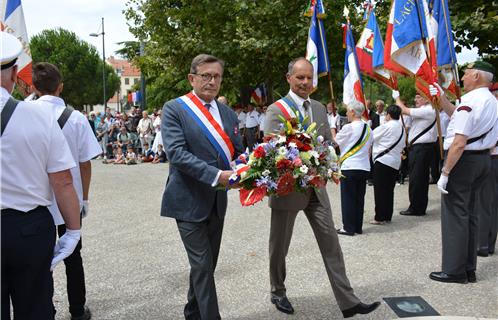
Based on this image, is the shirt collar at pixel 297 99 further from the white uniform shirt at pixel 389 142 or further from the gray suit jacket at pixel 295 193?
the white uniform shirt at pixel 389 142

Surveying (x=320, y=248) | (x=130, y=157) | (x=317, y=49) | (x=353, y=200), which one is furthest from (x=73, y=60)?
(x=320, y=248)

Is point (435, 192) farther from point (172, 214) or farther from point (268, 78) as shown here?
point (268, 78)

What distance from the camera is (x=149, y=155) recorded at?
2036 cm

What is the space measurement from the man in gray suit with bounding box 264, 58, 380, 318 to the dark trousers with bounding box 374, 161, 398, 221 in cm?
390

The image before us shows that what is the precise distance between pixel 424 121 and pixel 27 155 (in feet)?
25.2

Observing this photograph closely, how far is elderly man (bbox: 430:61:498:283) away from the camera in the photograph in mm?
5078

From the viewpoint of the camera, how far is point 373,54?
32.7ft

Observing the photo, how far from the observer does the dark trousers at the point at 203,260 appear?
370 cm

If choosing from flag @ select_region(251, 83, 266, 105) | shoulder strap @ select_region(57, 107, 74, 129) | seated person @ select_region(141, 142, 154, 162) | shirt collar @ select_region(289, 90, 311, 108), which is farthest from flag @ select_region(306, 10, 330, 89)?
flag @ select_region(251, 83, 266, 105)

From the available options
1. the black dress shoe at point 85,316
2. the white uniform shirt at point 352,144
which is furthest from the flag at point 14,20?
the white uniform shirt at point 352,144

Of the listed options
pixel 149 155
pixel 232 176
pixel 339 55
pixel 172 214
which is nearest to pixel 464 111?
pixel 232 176

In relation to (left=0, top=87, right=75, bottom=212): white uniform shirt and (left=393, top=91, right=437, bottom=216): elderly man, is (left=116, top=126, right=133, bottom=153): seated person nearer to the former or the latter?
(left=393, top=91, right=437, bottom=216): elderly man

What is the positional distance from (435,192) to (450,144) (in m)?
6.67

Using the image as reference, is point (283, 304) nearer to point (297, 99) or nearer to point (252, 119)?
point (297, 99)
